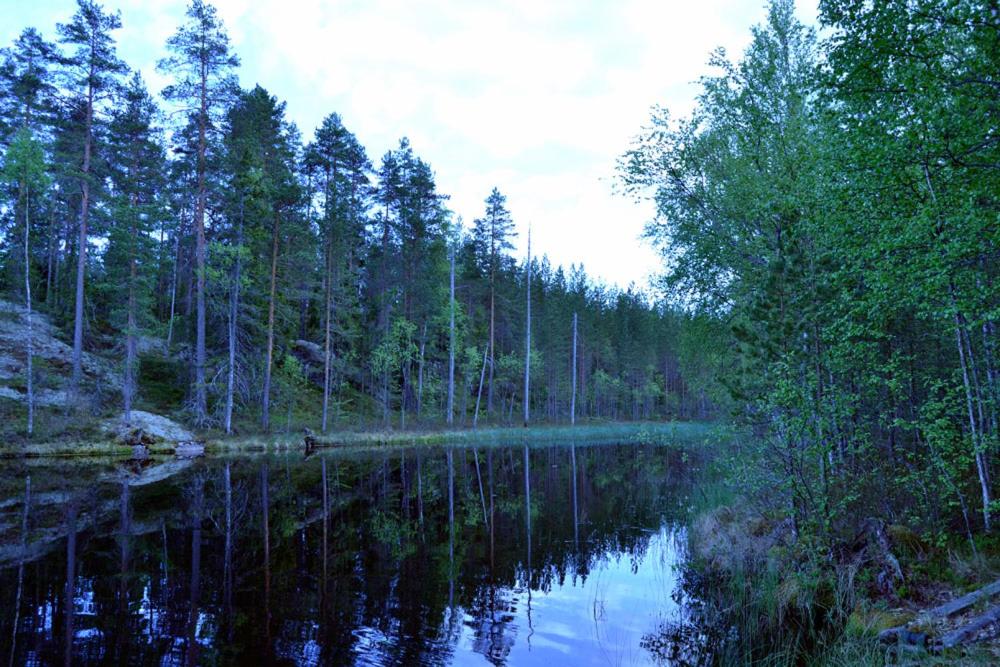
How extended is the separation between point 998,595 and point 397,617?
678cm

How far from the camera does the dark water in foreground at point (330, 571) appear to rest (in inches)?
247

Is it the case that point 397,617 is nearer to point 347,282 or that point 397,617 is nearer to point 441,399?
point 347,282

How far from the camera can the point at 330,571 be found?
902 centimetres

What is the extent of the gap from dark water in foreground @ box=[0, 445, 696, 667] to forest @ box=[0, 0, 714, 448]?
275 inches

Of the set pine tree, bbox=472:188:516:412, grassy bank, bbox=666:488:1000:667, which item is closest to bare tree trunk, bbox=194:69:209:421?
pine tree, bbox=472:188:516:412

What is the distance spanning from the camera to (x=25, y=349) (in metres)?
29.0

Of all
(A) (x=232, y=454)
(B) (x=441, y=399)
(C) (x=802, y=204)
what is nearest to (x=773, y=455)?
(C) (x=802, y=204)

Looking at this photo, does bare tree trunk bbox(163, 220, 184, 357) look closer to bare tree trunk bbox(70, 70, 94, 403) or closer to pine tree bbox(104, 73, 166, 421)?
pine tree bbox(104, 73, 166, 421)

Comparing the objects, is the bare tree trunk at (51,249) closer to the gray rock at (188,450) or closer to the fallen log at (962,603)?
the gray rock at (188,450)

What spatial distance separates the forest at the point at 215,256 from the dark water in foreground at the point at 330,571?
699 centimetres

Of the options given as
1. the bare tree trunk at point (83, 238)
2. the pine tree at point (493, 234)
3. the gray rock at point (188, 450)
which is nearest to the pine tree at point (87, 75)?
the bare tree trunk at point (83, 238)

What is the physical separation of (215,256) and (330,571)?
2562cm

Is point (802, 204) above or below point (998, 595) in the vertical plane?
above

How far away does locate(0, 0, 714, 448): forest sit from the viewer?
1043 inches
